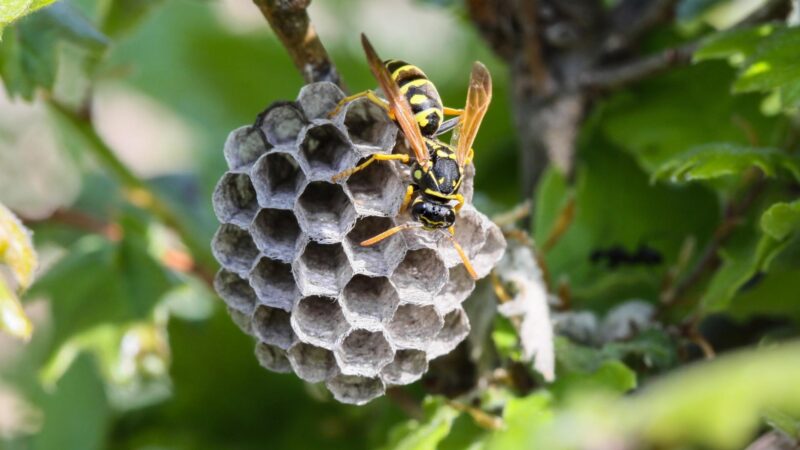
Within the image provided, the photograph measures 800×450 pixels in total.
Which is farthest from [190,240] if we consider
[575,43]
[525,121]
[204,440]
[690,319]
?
[690,319]

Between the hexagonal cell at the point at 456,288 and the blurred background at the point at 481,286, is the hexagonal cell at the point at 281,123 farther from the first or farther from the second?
the blurred background at the point at 481,286

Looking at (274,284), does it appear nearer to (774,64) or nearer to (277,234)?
(277,234)

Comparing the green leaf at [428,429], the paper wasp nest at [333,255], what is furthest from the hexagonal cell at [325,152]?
the green leaf at [428,429]

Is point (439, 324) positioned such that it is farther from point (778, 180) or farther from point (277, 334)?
point (778, 180)

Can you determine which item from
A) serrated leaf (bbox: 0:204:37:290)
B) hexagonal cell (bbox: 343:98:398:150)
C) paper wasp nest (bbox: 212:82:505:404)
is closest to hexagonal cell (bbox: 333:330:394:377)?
paper wasp nest (bbox: 212:82:505:404)

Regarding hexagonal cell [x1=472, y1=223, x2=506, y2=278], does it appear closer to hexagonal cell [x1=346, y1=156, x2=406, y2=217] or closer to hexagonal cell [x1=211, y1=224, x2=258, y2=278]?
hexagonal cell [x1=346, y1=156, x2=406, y2=217]

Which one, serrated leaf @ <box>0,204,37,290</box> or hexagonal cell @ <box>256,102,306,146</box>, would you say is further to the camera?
hexagonal cell @ <box>256,102,306,146</box>

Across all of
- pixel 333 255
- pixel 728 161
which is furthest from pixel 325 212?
pixel 728 161
